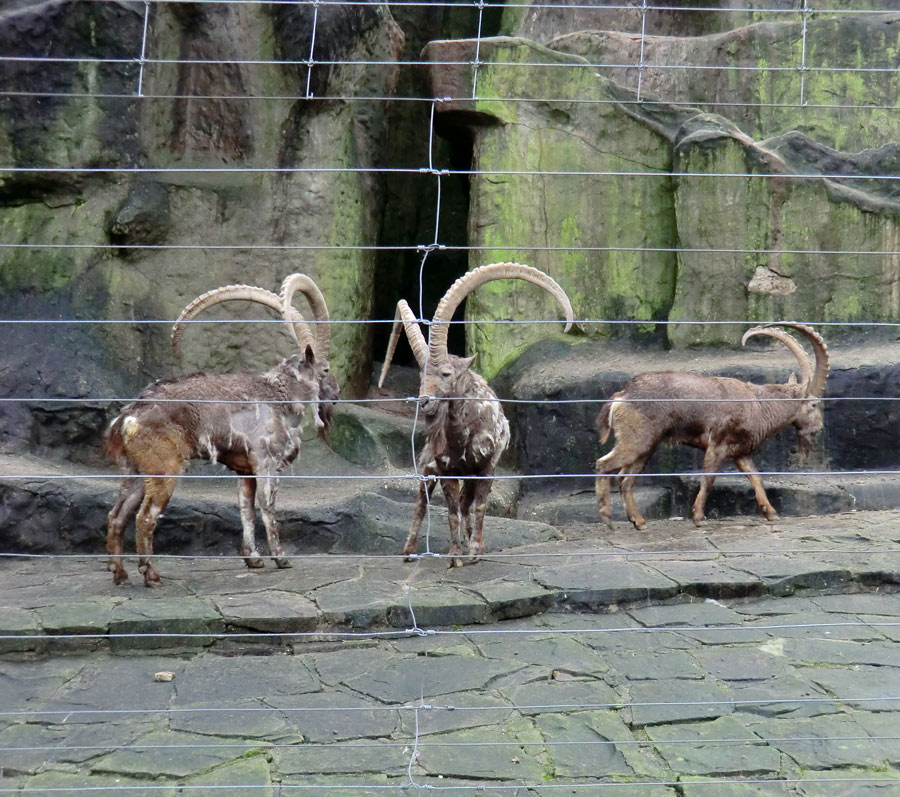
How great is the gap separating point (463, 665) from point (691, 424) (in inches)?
137

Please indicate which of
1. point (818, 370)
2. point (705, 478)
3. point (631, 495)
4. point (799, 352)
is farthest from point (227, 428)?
point (818, 370)

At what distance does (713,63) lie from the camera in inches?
425

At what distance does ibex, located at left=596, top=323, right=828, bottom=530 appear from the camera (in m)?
8.27

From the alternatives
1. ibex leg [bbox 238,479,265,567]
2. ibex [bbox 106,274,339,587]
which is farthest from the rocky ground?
ibex [bbox 106,274,339,587]

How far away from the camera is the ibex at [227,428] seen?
22.3 ft

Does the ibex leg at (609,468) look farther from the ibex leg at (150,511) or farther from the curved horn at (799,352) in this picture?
the ibex leg at (150,511)

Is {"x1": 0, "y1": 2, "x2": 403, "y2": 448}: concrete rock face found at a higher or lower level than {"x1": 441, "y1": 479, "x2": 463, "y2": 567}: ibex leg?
higher

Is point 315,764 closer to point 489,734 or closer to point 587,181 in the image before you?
point 489,734

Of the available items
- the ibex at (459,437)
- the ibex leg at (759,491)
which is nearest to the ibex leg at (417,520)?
the ibex at (459,437)

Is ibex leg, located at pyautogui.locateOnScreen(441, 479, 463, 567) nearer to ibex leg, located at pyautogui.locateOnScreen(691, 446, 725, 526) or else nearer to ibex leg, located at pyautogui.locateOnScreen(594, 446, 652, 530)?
ibex leg, located at pyautogui.locateOnScreen(594, 446, 652, 530)

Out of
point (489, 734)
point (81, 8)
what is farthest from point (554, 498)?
point (81, 8)

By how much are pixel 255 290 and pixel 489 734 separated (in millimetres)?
3589

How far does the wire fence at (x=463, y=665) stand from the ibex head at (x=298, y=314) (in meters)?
0.94

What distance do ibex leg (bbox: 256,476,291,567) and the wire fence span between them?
8 centimetres
